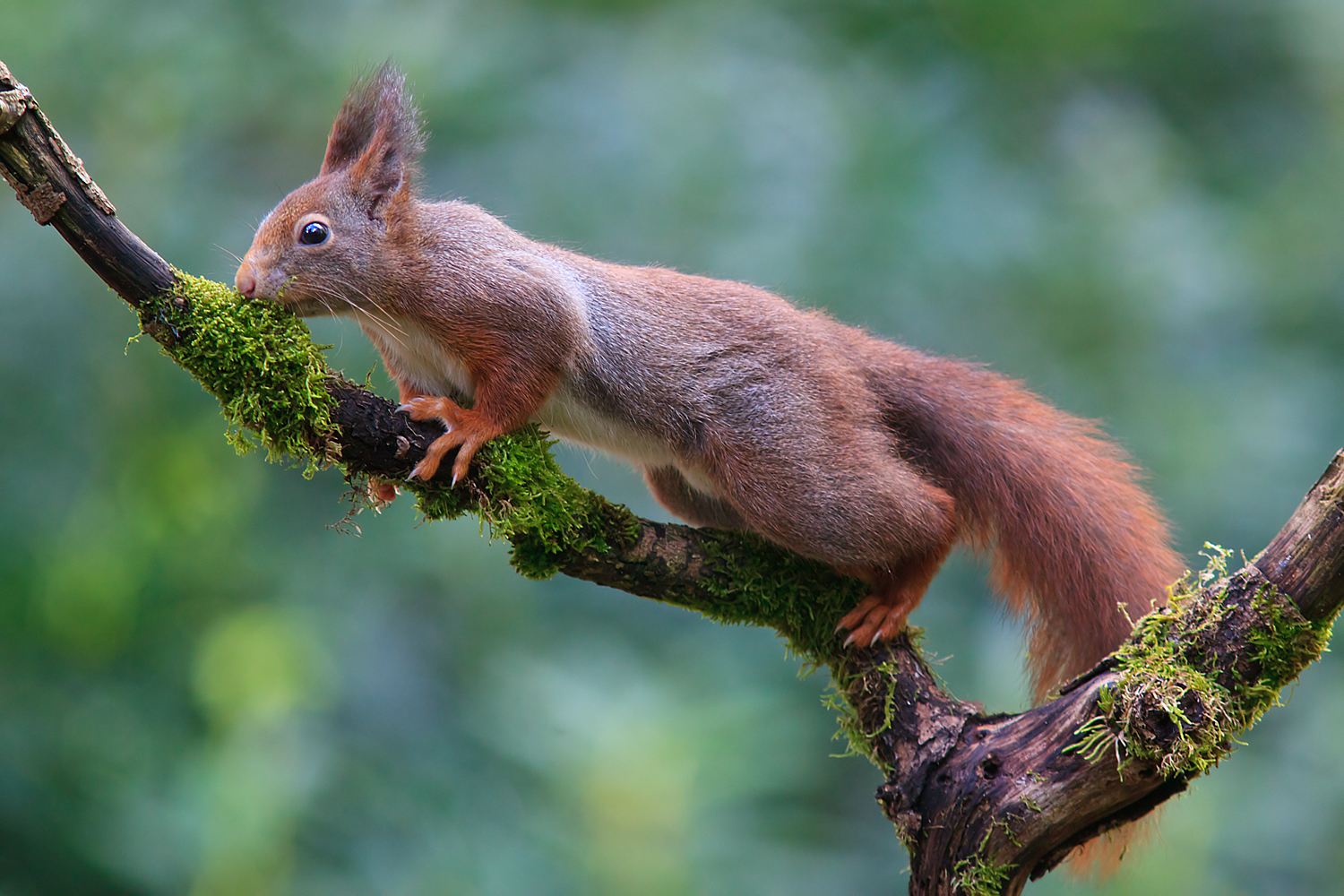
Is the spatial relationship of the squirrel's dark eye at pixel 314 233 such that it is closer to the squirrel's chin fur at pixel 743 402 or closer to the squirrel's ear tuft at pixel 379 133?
the squirrel's chin fur at pixel 743 402

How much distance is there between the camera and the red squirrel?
2.80 metres

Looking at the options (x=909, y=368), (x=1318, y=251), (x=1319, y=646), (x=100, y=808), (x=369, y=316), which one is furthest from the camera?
(x=1318, y=251)

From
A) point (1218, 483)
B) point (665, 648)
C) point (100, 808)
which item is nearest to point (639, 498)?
point (665, 648)

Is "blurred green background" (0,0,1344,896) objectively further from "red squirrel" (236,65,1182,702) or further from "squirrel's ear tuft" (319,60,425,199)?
"squirrel's ear tuft" (319,60,425,199)

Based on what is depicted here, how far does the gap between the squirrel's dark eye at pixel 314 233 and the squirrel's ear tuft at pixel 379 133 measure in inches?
7.7

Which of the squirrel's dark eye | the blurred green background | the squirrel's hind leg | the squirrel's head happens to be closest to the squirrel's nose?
the squirrel's head

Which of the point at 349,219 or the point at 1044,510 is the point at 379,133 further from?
the point at 1044,510

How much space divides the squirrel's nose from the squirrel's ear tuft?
45 cm

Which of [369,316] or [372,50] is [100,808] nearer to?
[369,316]

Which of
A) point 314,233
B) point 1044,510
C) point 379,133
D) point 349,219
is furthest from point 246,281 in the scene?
point 1044,510

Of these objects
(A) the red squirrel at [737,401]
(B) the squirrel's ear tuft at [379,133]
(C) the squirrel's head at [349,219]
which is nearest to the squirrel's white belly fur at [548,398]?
(A) the red squirrel at [737,401]

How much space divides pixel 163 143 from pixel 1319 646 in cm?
464

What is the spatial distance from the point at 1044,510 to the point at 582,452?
5.11 ft

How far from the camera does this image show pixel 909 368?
3146 millimetres
